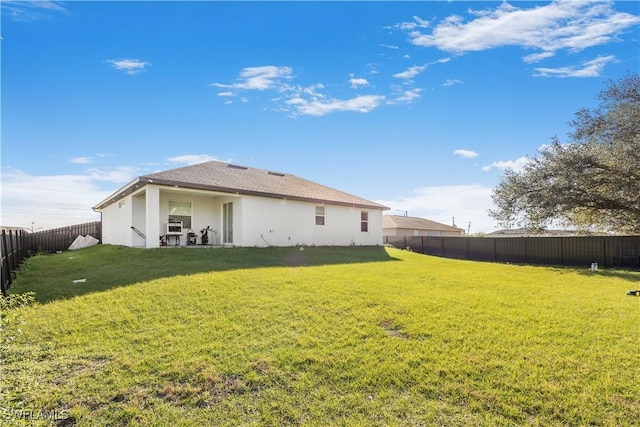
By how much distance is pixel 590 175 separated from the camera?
574 inches

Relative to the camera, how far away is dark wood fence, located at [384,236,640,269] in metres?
14.4

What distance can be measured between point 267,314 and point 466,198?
25.7 meters

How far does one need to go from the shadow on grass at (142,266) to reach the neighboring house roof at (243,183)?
8.15 ft

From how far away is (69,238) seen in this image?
19.4 m

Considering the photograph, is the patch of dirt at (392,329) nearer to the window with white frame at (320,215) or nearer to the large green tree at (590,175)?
the window with white frame at (320,215)

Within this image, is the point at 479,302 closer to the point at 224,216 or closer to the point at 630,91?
the point at 224,216

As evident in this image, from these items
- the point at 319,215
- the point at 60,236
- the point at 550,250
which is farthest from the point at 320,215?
the point at 60,236

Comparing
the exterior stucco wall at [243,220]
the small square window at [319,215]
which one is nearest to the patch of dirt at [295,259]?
the exterior stucco wall at [243,220]

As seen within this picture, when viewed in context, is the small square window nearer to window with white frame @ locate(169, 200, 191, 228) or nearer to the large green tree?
window with white frame @ locate(169, 200, 191, 228)

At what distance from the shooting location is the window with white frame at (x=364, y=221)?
19386 mm

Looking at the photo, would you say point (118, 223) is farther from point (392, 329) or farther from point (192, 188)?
point (392, 329)

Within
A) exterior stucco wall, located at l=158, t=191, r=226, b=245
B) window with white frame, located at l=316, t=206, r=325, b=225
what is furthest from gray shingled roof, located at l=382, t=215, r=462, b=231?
exterior stucco wall, located at l=158, t=191, r=226, b=245

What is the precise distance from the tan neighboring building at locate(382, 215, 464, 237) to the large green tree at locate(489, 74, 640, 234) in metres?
19.0

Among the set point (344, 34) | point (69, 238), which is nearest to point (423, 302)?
point (344, 34)
